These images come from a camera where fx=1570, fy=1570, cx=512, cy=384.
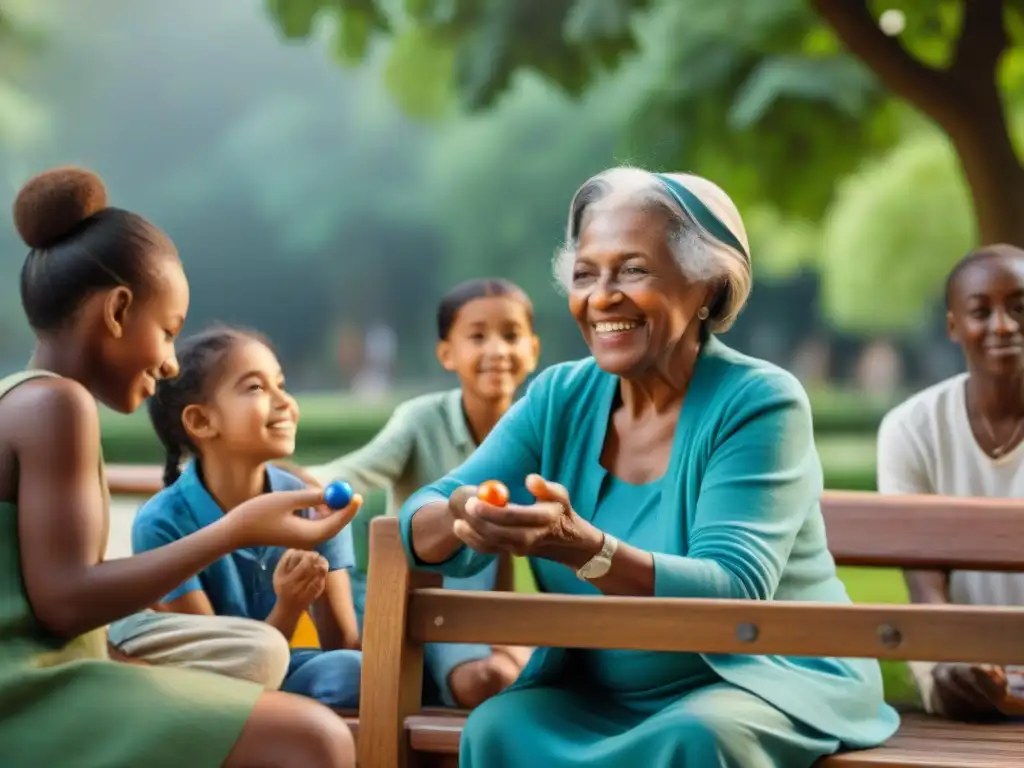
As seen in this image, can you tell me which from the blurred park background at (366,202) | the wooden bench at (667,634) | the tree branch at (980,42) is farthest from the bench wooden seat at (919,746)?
the blurred park background at (366,202)

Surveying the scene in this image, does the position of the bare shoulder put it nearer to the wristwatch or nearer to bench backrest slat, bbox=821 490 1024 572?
the wristwatch

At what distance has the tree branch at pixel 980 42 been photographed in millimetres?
7441

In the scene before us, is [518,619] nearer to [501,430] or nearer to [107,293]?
[501,430]

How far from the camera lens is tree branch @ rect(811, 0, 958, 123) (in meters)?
7.21

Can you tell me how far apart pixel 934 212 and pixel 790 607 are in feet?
39.4

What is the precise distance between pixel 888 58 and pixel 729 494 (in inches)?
196

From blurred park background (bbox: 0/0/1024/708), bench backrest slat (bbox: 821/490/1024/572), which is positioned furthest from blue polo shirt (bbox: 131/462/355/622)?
blurred park background (bbox: 0/0/1024/708)

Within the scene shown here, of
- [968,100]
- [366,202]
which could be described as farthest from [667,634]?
[366,202]

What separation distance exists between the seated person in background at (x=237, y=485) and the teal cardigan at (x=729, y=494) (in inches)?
23.3

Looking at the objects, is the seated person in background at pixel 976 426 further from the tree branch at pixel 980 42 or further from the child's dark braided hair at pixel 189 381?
the tree branch at pixel 980 42

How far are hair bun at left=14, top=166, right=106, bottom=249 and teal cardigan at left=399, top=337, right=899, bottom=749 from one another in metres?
0.81

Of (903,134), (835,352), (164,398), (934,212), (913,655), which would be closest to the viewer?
(913,655)

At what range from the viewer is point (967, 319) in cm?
407

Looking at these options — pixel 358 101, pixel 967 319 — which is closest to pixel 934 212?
pixel 358 101
